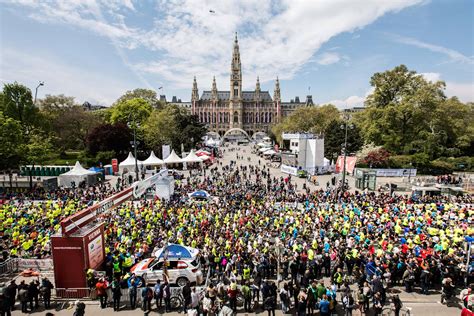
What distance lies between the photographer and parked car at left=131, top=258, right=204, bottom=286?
9898 millimetres

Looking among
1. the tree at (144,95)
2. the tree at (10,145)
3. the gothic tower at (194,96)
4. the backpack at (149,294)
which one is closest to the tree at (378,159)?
the backpack at (149,294)

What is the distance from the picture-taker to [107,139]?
140 ft

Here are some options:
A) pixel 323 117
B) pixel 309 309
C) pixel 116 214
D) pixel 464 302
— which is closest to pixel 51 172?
pixel 116 214

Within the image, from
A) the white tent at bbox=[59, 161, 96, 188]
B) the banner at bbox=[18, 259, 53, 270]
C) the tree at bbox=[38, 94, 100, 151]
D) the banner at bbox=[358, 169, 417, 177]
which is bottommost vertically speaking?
the banner at bbox=[18, 259, 53, 270]

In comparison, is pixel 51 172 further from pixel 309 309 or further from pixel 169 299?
pixel 309 309

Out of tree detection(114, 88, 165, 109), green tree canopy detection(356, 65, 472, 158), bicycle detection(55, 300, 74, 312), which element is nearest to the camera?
bicycle detection(55, 300, 74, 312)

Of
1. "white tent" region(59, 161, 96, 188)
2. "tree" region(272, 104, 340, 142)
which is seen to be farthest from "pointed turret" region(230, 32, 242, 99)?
"white tent" region(59, 161, 96, 188)

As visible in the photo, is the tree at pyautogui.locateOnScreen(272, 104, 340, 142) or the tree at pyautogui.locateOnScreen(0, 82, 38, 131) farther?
the tree at pyautogui.locateOnScreen(272, 104, 340, 142)

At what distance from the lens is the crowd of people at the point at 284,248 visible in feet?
28.4

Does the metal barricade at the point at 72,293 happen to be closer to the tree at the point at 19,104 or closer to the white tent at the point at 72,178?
the white tent at the point at 72,178

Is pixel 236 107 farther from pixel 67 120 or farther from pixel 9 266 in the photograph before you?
pixel 9 266

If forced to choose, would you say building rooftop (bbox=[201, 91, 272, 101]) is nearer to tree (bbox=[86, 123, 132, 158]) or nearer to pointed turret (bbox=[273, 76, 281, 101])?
pointed turret (bbox=[273, 76, 281, 101])

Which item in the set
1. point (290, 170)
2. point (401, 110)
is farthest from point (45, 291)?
point (401, 110)

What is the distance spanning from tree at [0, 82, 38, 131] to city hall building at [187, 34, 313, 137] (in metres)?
98.7
